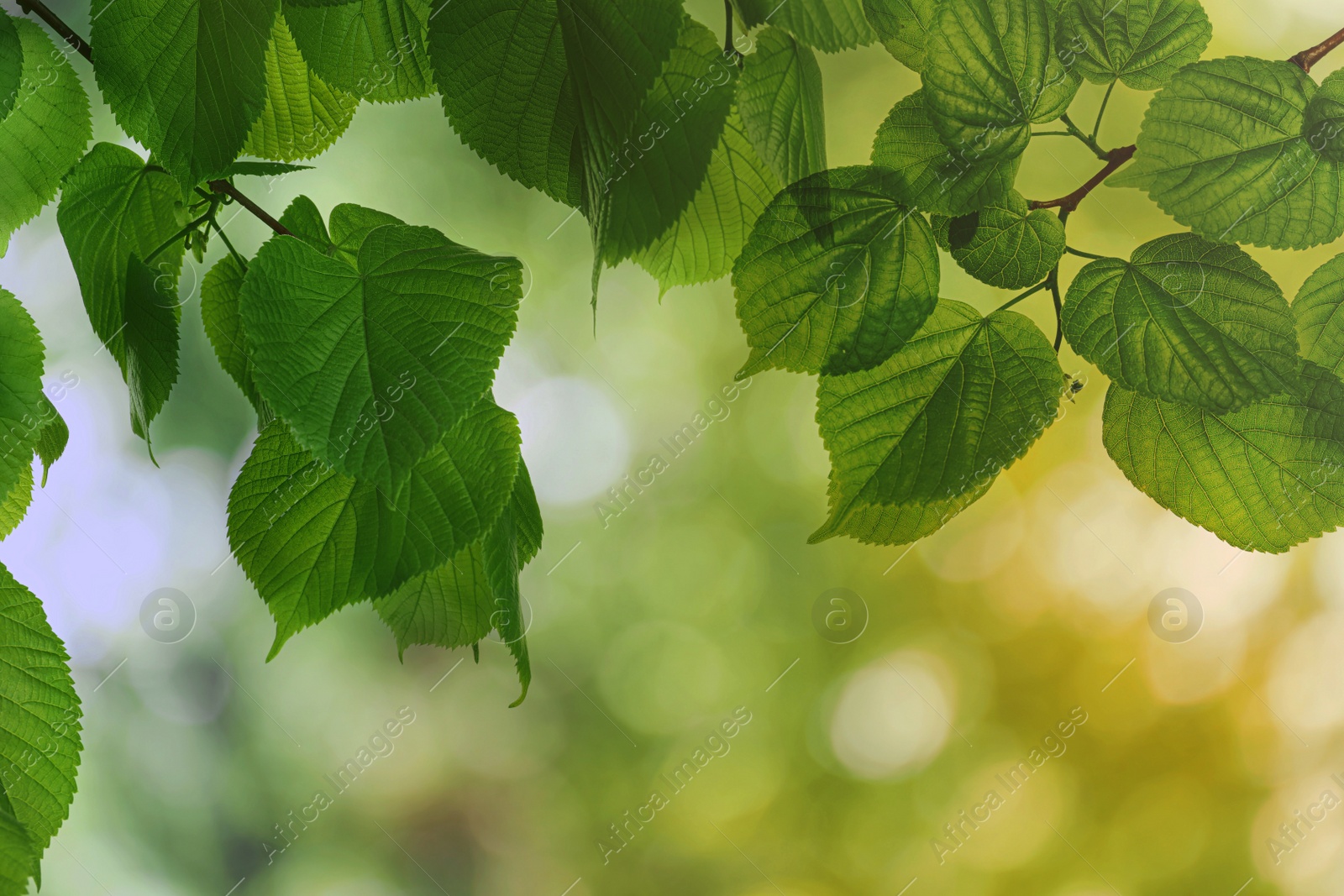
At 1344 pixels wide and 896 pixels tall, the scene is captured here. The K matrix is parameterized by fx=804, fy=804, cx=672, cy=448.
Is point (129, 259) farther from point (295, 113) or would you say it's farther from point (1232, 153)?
point (1232, 153)

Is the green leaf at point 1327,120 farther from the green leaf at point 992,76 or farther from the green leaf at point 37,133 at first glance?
the green leaf at point 37,133

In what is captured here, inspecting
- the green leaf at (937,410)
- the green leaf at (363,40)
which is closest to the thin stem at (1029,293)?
the green leaf at (937,410)

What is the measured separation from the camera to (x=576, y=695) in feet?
3.97

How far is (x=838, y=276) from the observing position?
0.48 feet

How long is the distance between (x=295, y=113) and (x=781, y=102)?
119 mm

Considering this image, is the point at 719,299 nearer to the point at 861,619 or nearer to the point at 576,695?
the point at 861,619

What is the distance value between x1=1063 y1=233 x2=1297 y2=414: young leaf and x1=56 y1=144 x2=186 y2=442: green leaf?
0.18 meters

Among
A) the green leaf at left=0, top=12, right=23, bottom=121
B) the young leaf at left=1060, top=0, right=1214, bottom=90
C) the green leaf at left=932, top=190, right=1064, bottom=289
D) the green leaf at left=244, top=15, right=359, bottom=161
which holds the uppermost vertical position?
the green leaf at left=0, top=12, right=23, bottom=121

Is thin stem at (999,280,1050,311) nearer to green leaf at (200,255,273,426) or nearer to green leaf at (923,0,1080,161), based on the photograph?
green leaf at (923,0,1080,161)

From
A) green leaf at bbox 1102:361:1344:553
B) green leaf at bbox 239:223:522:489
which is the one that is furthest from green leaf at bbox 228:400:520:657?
green leaf at bbox 1102:361:1344:553

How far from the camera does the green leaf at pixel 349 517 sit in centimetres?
14

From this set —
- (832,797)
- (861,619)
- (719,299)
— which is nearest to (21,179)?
(719,299)

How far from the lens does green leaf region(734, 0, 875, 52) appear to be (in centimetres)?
12

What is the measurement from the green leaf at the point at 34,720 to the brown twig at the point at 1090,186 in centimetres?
21
